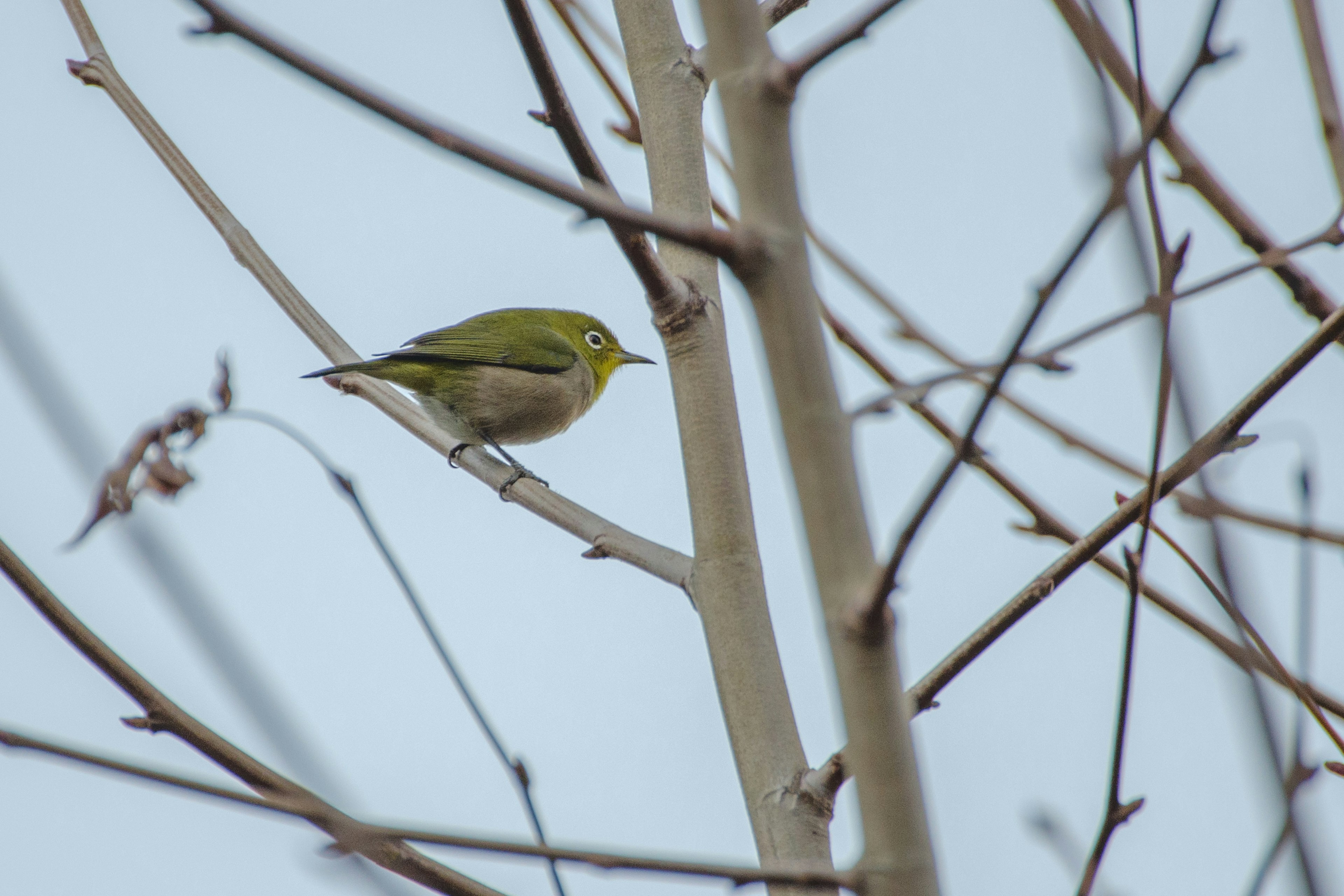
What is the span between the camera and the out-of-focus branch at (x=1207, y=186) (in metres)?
2.41

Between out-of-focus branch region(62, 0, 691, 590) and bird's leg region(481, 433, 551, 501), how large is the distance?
0.23m

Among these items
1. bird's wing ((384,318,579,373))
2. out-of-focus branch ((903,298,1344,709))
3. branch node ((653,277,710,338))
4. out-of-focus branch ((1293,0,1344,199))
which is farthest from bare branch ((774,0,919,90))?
bird's wing ((384,318,579,373))

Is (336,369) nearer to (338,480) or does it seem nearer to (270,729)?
(338,480)

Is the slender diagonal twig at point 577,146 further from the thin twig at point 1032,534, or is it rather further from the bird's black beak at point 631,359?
the bird's black beak at point 631,359

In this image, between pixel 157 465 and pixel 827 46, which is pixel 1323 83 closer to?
pixel 827 46

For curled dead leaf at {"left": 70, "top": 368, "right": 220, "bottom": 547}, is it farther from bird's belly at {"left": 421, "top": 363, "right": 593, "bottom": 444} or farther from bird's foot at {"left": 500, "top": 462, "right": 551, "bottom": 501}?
bird's belly at {"left": 421, "top": 363, "right": 593, "bottom": 444}

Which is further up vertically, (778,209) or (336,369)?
(336,369)

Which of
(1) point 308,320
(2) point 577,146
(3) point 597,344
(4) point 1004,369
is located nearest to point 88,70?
(1) point 308,320

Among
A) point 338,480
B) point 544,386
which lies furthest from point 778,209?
point 544,386

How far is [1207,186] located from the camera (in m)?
2.73

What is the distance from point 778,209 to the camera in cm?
143

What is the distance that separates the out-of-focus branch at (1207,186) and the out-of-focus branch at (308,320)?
136cm

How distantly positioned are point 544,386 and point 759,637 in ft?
17.9

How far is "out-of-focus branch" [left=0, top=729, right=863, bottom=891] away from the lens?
4.45 feet
